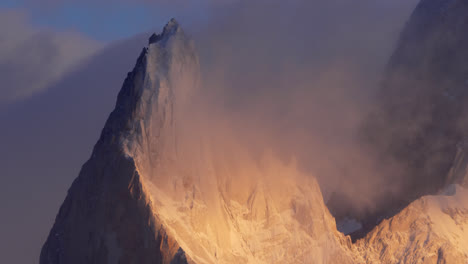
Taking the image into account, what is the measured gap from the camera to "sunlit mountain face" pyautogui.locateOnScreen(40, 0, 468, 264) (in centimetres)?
6347

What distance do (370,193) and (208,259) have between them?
1887 cm

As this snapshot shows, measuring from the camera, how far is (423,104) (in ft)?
265

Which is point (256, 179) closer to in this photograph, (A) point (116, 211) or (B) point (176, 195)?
(B) point (176, 195)

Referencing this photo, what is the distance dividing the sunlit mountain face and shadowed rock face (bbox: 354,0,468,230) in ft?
0.29

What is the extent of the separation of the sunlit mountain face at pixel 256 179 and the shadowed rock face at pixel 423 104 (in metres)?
0.09

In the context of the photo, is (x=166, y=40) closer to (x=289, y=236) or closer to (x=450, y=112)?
(x=289, y=236)

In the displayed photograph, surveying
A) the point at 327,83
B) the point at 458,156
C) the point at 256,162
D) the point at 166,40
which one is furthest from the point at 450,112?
the point at 166,40

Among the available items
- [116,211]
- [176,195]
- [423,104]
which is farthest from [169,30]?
[423,104]

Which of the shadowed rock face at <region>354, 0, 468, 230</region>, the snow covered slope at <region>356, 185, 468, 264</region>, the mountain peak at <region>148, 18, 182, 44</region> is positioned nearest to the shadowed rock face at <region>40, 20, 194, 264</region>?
the mountain peak at <region>148, 18, 182, 44</region>

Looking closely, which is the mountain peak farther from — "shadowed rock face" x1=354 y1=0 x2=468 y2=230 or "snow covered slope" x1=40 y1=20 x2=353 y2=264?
"shadowed rock face" x1=354 y1=0 x2=468 y2=230

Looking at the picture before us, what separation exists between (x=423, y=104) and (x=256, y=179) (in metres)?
16.1

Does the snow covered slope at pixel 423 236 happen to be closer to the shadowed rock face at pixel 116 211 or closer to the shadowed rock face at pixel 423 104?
the shadowed rock face at pixel 423 104

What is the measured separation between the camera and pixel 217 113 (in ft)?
232

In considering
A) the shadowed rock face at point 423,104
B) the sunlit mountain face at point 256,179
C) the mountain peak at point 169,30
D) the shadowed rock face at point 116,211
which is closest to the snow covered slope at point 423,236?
the sunlit mountain face at point 256,179
